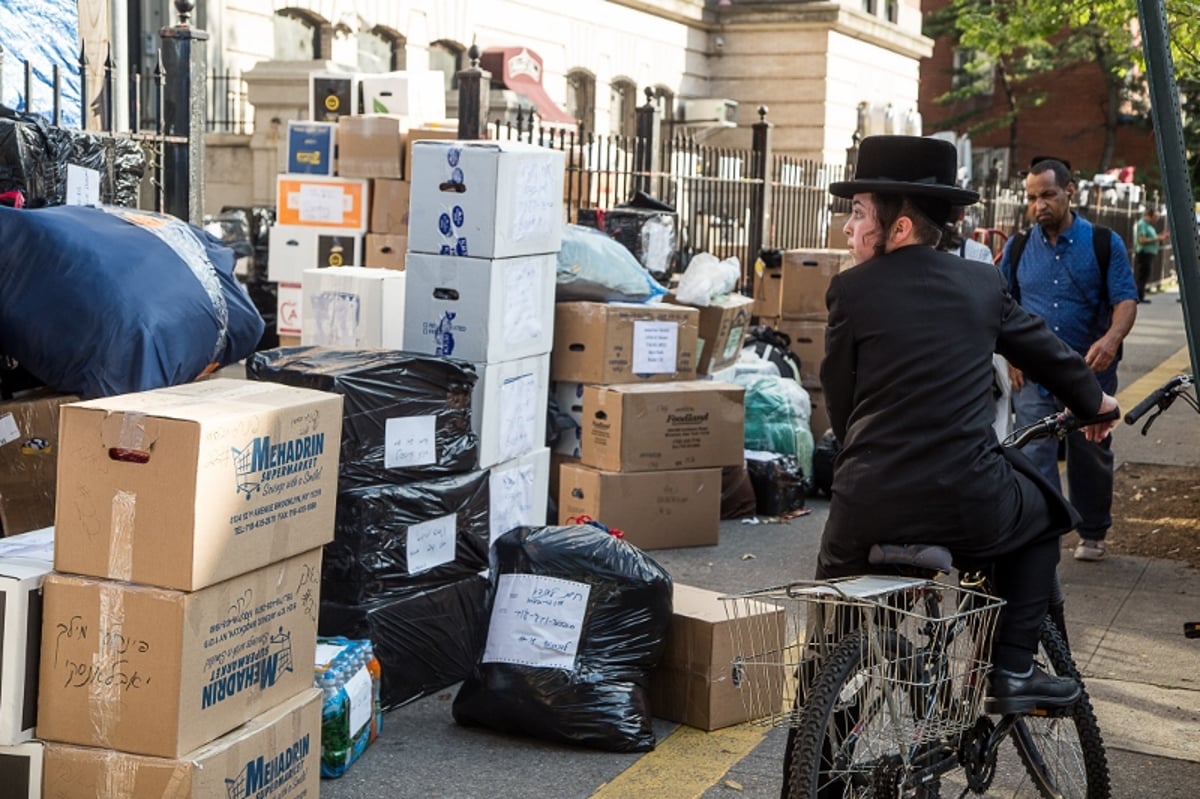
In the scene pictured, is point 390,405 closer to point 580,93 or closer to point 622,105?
point 580,93

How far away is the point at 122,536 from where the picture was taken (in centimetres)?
361

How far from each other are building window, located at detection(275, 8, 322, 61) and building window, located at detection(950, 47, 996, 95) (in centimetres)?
2812

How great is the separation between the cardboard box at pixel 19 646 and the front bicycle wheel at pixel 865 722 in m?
1.79

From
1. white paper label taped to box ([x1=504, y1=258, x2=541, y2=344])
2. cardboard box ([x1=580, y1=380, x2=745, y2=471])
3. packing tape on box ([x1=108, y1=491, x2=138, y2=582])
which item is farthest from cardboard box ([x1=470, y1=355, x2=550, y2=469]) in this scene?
packing tape on box ([x1=108, y1=491, x2=138, y2=582])

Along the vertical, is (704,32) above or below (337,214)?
above

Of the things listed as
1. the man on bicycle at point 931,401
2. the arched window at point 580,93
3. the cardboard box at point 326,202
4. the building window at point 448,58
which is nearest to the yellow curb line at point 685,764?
the man on bicycle at point 931,401

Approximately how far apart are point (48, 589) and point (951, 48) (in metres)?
47.9

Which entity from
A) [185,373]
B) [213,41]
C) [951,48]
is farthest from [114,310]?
[951,48]

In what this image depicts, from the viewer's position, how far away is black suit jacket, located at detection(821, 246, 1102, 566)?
145 inches

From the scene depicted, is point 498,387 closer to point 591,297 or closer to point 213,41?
point 591,297

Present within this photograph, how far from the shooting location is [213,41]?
60.8ft

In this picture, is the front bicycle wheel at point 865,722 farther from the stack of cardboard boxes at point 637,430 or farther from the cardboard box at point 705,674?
the stack of cardboard boxes at point 637,430

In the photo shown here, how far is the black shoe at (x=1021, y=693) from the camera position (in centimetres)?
380

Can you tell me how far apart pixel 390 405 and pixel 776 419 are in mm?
4352
